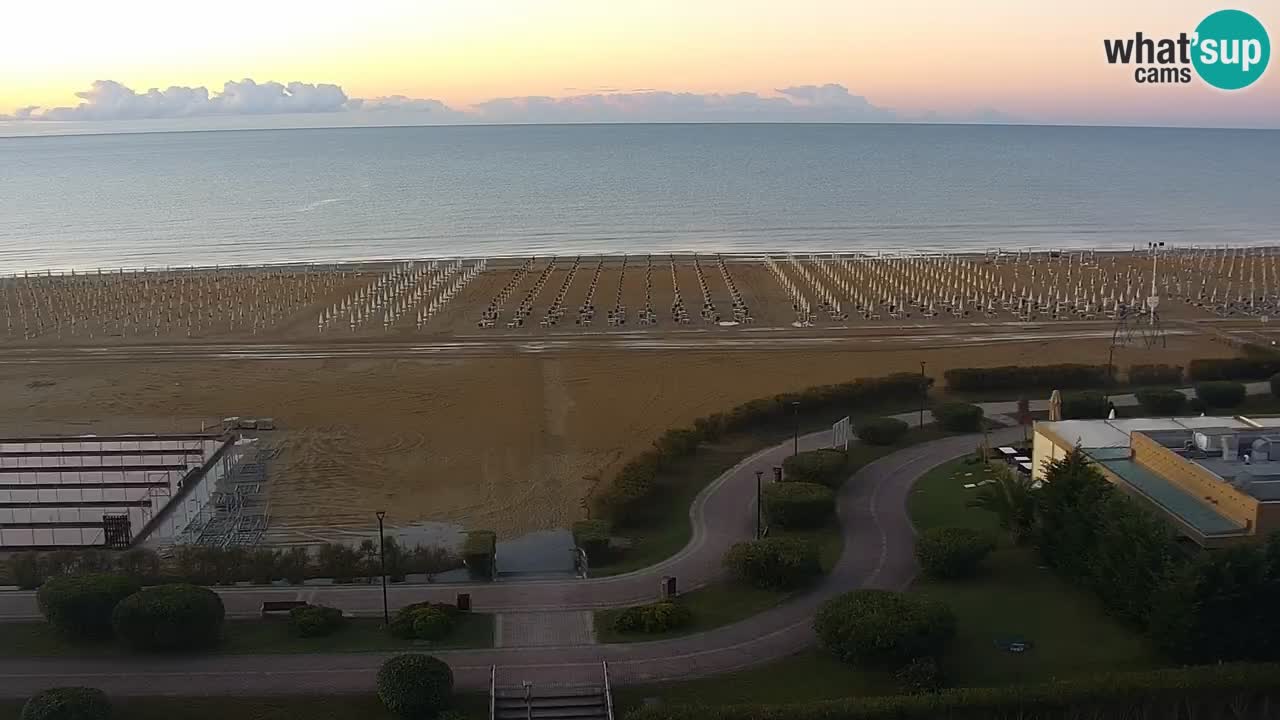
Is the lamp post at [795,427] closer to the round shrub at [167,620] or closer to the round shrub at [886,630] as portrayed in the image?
the round shrub at [886,630]

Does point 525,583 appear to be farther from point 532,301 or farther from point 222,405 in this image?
point 532,301

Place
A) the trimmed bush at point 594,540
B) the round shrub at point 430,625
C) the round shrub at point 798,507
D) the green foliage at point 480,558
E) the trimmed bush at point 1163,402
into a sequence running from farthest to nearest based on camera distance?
the trimmed bush at point 1163,402, the round shrub at point 798,507, the trimmed bush at point 594,540, the green foliage at point 480,558, the round shrub at point 430,625

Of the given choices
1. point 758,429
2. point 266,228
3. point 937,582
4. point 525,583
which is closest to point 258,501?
point 525,583

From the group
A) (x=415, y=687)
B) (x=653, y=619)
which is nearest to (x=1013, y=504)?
(x=653, y=619)

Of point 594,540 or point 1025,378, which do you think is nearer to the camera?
point 594,540

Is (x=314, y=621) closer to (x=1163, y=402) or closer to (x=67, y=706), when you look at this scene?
(x=67, y=706)

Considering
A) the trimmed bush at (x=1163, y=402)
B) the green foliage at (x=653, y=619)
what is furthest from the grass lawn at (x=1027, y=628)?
the trimmed bush at (x=1163, y=402)

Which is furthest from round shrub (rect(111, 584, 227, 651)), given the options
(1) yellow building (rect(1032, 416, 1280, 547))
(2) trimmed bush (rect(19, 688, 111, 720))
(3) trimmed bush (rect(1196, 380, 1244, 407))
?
(3) trimmed bush (rect(1196, 380, 1244, 407))
